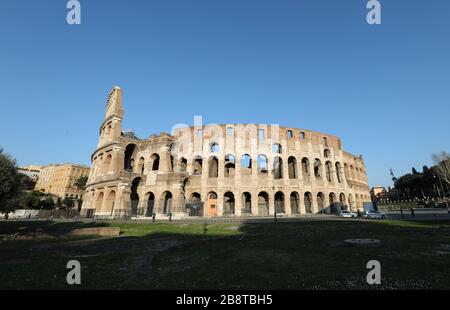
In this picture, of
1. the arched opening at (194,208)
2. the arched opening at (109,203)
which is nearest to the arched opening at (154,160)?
the arched opening at (109,203)

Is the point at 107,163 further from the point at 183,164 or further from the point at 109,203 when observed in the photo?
the point at 183,164

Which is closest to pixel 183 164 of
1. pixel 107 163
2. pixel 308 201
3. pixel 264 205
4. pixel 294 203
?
pixel 107 163

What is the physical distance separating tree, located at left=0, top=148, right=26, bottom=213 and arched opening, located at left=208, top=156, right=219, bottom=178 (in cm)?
2729

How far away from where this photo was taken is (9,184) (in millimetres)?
18750

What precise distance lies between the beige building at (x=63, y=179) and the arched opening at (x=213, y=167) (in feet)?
270

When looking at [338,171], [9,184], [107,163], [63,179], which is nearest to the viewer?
[9,184]

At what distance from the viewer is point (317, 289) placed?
602cm

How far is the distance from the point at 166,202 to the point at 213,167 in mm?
10322

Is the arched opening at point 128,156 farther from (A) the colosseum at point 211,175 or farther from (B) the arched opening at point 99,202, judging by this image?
(B) the arched opening at point 99,202

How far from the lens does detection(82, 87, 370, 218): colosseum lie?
38.7m
